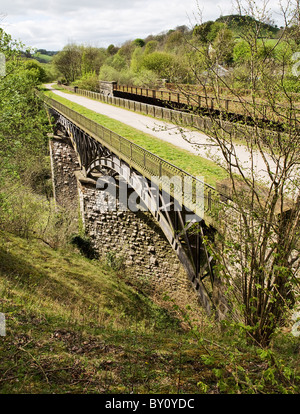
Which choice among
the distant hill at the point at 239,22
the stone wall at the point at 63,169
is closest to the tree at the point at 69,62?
the stone wall at the point at 63,169

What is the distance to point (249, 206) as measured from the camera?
618 centimetres

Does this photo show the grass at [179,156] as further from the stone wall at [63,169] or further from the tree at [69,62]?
the tree at [69,62]

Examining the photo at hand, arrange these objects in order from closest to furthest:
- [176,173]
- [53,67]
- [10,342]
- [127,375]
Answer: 1. [127,375]
2. [10,342]
3. [176,173]
4. [53,67]

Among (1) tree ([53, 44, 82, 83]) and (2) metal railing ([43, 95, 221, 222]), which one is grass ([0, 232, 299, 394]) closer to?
(2) metal railing ([43, 95, 221, 222])

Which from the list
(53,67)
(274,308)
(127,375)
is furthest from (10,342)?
(53,67)

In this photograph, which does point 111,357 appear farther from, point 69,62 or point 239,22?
point 69,62

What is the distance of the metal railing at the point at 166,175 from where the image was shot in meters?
8.41

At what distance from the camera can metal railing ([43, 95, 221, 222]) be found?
331 inches

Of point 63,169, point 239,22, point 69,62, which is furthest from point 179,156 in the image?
point 69,62

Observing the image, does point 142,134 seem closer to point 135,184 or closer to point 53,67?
point 135,184

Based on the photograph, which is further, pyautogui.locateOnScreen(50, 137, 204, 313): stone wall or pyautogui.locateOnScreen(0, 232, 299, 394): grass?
pyautogui.locateOnScreen(50, 137, 204, 313): stone wall

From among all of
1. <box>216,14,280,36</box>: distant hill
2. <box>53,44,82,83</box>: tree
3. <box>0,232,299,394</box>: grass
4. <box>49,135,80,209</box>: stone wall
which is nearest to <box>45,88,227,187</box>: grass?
<box>216,14,280,36</box>: distant hill

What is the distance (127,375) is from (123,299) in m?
8.89

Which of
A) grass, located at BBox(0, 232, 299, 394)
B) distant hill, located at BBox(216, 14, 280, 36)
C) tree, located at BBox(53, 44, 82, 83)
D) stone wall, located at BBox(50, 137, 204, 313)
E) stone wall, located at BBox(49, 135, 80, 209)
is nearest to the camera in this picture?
grass, located at BBox(0, 232, 299, 394)
